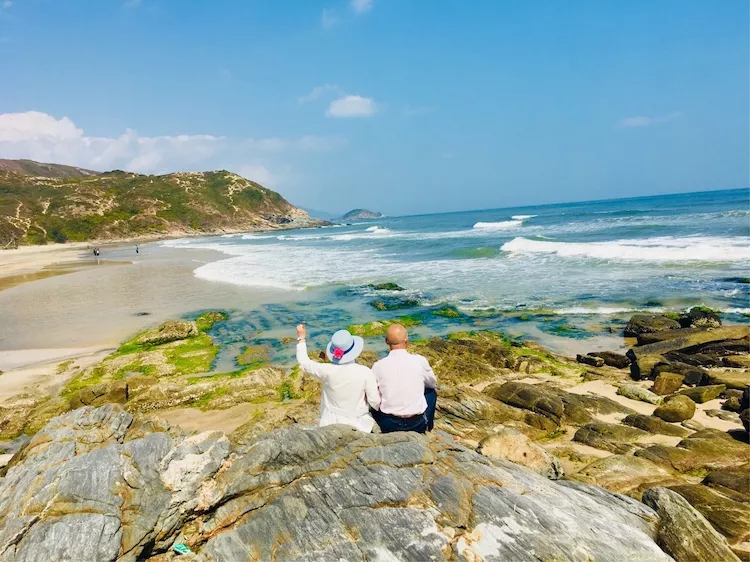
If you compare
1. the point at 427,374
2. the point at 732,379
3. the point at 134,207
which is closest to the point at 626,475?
the point at 427,374

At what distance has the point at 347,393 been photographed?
5.52 m

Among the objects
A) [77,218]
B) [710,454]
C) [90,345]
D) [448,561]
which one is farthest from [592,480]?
[77,218]

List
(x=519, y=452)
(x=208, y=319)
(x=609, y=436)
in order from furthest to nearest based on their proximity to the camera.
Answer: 1. (x=208, y=319)
2. (x=609, y=436)
3. (x=519, y=452)

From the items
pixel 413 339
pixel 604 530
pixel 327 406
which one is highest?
pixel 327 406

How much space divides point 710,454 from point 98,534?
924 centimetres

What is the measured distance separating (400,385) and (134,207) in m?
133

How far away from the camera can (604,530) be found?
429 centimetres

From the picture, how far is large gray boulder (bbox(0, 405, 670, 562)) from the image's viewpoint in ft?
13.4

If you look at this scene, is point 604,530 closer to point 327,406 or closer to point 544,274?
point 327,406

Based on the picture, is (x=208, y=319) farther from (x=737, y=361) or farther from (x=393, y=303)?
(x=737, y=361)

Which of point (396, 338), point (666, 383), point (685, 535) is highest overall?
point (396, 338)

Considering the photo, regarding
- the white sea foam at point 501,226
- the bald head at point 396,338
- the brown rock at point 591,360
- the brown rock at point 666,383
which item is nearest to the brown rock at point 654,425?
the brown rock at point 666,383

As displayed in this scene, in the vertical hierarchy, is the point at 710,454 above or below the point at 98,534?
below

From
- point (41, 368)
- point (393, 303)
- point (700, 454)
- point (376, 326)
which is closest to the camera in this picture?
point (700, 454)
